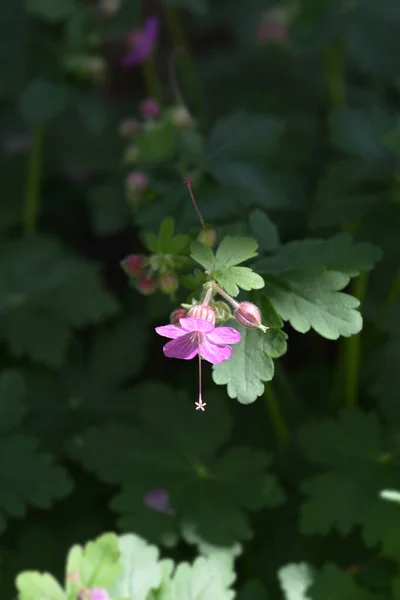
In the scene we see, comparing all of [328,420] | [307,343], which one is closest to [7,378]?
[328,420]

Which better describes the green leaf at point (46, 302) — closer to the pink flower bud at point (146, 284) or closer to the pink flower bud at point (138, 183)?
the pink flower bud at point (138, 183)

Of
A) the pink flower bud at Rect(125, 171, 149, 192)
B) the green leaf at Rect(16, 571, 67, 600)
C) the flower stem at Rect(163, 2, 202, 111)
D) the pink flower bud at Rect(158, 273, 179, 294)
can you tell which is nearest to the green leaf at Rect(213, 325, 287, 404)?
the pink flower bud at Rect(158, 273, 179, 294)

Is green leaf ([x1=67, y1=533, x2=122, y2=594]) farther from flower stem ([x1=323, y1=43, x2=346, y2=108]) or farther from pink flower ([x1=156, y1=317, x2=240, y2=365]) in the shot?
flower stem ([x1=323, y1=43, x2=346, y2=108])

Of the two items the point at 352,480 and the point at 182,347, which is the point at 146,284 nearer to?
the point at 182,347

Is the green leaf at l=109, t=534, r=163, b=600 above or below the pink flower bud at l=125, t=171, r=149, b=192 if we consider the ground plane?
below

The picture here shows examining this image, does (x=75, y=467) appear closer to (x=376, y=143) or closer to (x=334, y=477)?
(x=334, y=477)

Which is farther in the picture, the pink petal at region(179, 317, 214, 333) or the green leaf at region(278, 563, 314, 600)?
the green leaf at region(278, 563, 314, 600)

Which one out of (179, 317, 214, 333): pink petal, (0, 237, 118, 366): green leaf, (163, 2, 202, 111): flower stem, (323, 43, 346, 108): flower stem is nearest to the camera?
(179, 317, 214, 333): pink petal
